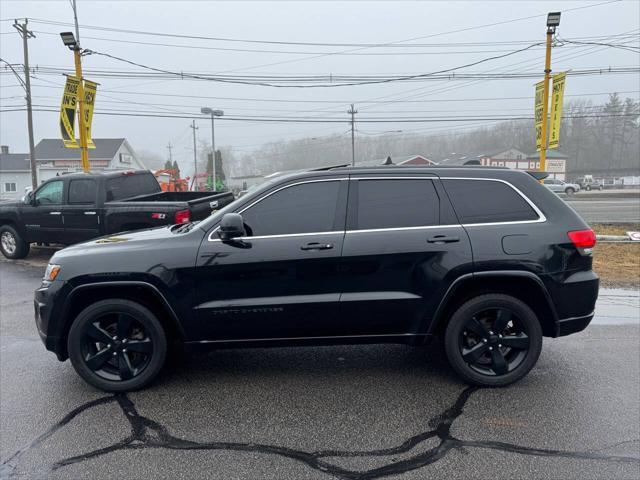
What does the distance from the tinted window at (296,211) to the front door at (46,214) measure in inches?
303

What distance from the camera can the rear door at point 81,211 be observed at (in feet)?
31.3

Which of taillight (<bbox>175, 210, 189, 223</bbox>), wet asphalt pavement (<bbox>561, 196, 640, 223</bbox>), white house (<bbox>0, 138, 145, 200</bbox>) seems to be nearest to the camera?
taillight (<bbox>175, 210, 189, 223</bbox>)

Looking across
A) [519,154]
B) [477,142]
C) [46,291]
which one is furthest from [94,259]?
[519,154]

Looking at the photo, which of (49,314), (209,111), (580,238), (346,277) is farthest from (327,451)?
(209,111)

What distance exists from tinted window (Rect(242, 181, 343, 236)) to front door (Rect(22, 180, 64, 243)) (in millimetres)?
7706

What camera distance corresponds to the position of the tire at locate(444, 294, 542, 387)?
12.8ft

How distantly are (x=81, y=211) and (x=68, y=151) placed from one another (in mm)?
46886

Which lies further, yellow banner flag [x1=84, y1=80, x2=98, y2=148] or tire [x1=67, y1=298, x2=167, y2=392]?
yellow banner flag [x1=84, y1=80, x2=98, y2=148]

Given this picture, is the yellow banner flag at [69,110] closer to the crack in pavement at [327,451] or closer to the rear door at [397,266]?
the crack in pavement at [327,451]

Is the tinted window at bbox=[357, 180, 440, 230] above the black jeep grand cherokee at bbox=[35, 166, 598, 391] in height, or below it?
above

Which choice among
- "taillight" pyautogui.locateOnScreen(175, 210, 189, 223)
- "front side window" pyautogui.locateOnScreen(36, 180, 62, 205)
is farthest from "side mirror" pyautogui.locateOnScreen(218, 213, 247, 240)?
"front side window" pyautogui.locateOnScreen(36, 180, 62, 205)

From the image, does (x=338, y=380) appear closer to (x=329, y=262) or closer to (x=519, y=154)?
(x=329, y=262)

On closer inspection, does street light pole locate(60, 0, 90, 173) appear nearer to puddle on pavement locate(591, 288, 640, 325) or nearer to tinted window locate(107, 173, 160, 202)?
tinted window locate(107, 173, 160, 202)

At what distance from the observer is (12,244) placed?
1071 centimetres
